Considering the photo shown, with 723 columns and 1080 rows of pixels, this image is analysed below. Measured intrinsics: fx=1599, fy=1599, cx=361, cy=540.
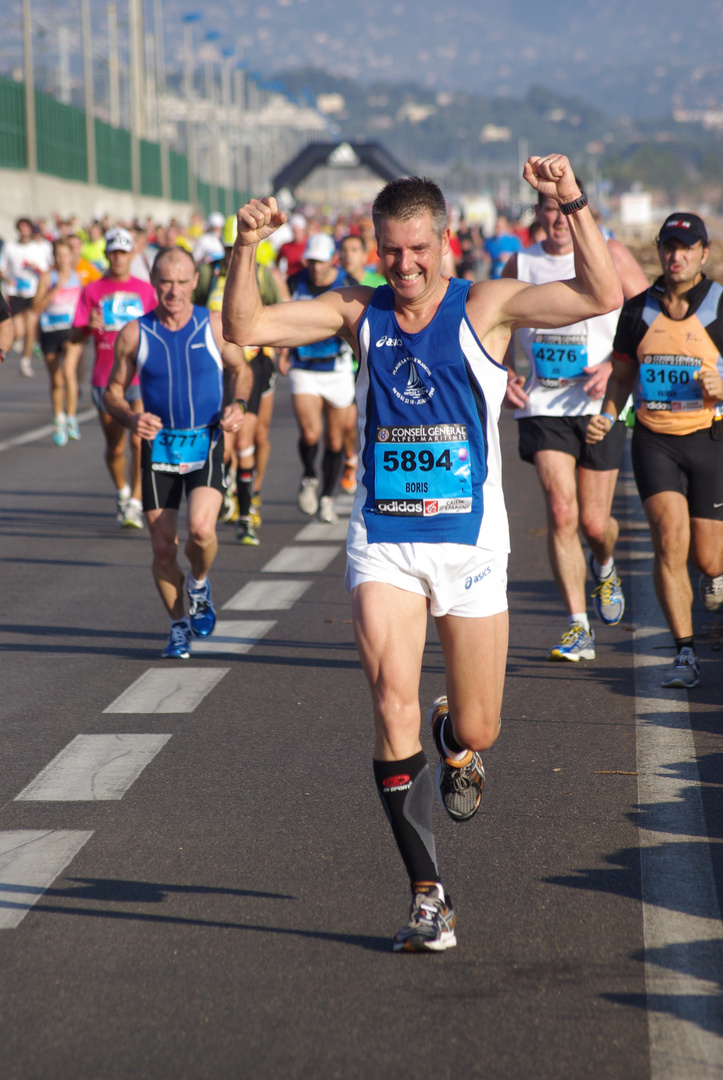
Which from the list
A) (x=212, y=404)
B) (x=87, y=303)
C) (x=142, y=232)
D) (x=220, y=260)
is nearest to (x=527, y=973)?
(x=212, y=404)

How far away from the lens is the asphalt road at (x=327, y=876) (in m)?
3.65

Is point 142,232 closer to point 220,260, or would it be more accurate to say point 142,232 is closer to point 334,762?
point 220,260

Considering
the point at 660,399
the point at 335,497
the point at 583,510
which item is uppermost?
the point at 660,399

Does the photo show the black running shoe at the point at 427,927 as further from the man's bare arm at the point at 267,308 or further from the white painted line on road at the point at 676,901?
the man's bare arm at the point at 267,308

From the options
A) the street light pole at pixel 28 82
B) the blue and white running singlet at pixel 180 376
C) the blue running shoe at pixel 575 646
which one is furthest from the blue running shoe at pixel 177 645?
the street light pole at pixel 28 82

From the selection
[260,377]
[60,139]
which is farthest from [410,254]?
[60,139]

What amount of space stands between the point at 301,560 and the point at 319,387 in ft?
7.37

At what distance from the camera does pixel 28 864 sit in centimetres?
488

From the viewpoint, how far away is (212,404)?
8305mm

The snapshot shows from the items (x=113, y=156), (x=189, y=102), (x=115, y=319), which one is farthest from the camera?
(x=189, y=102)

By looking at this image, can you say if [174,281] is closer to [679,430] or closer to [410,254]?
[679,430]

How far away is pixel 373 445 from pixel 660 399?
307 centimetres

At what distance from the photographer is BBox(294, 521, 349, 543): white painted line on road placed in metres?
11.5

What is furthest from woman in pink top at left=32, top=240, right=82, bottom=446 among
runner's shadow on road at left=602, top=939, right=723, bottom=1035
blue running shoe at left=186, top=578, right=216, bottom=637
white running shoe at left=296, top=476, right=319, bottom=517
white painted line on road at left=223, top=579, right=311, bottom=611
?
runner's shadow on road at left=602, top=939, right=723, bottom=1035
